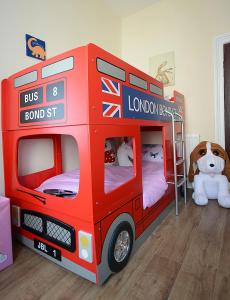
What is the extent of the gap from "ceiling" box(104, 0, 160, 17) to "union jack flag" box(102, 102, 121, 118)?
2.38 metres

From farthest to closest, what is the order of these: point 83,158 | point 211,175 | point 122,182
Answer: point 211,175
point 122,182
point 83,158

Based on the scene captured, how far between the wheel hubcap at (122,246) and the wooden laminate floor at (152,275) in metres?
0.08

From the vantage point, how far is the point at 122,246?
117 centimetres

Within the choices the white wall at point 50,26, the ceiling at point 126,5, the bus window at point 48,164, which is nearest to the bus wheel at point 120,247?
the bus window at point 48,164

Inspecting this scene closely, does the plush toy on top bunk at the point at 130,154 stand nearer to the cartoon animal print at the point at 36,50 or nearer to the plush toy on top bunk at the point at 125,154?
the plush toy on top bunk at the point at 125,154

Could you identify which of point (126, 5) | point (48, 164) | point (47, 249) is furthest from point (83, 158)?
point (126, 5)

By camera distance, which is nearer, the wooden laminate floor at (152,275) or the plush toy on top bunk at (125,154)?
the wooden laminate floor at (152,275)

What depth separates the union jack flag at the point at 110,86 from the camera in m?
1.01

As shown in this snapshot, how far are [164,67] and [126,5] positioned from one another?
1.06 meters

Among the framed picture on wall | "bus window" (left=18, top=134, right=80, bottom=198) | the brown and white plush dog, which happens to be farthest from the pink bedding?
the framed picture on wall

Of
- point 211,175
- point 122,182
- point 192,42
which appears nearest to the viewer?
point 122,182

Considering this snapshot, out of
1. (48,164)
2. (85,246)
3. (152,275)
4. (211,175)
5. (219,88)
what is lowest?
(152,275)

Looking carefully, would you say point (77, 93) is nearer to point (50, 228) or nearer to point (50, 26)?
point (50, 228)

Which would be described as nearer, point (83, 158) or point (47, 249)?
point (83, 158)
